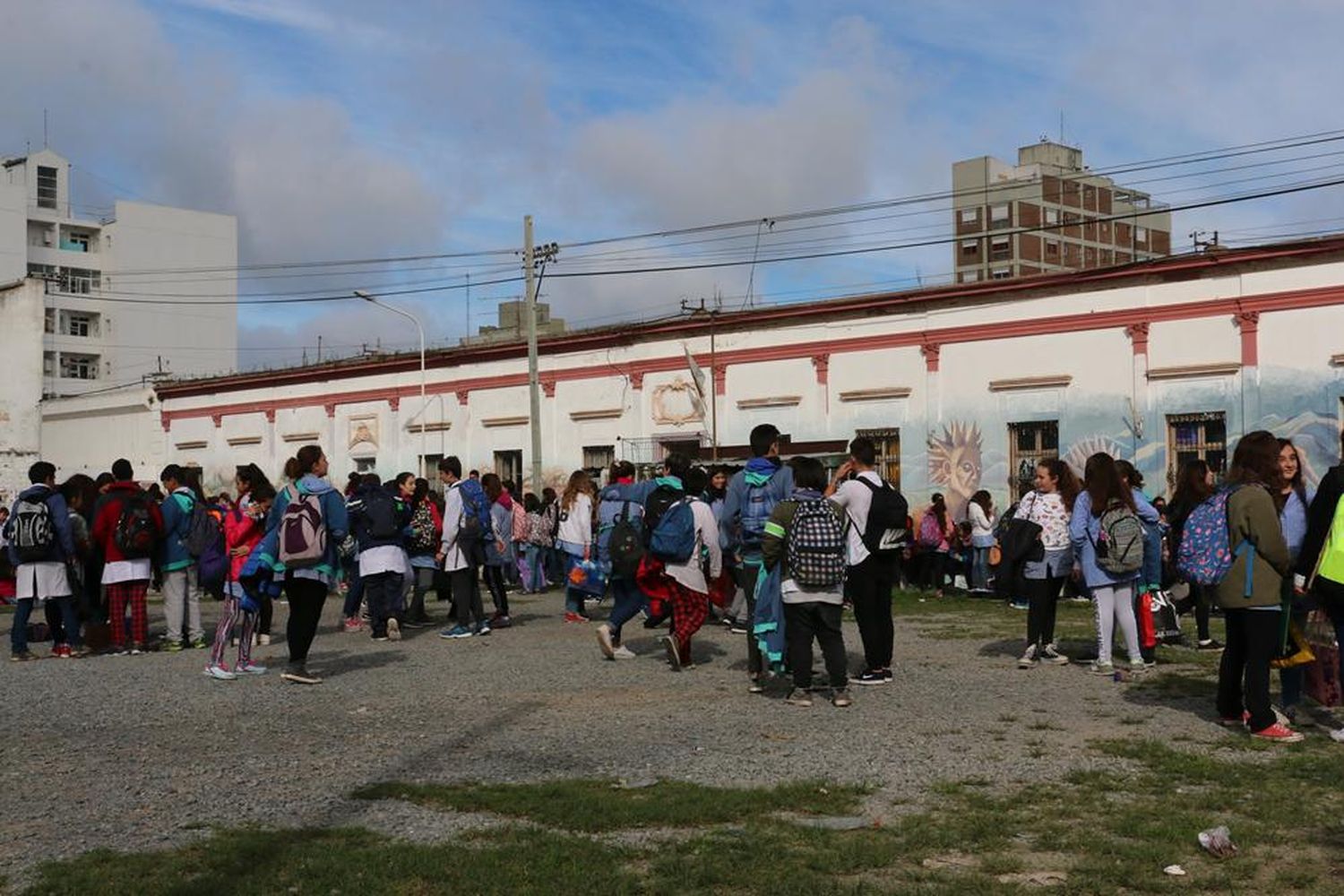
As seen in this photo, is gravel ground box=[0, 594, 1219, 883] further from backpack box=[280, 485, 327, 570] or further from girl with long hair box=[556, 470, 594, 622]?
girl with long hair box=[556, 470, 594, 622]

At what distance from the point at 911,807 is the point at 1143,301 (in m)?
21.3

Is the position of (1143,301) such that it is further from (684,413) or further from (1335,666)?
(1335,666)

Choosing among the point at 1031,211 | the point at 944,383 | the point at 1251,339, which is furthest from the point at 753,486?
the point at 1031,211

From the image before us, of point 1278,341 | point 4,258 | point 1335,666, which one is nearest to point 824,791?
point 1335,666

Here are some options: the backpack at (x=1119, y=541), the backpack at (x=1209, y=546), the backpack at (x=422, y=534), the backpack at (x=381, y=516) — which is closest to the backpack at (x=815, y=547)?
the backpack at (x=1209, y=546)

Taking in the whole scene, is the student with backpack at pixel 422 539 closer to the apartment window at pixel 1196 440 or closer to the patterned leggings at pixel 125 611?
the patterned leggings at pixel 125 611

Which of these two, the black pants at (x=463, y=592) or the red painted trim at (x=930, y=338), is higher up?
the red painted trim at (x=930, y=338)

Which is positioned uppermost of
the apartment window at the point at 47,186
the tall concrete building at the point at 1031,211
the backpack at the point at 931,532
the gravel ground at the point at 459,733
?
the apartment window at the point at 47,186

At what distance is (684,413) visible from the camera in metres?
33.1

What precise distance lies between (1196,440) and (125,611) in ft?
62.9

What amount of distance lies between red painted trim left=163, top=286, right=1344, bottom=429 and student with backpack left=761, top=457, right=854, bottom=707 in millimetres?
17463

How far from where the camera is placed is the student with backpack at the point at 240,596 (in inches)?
459

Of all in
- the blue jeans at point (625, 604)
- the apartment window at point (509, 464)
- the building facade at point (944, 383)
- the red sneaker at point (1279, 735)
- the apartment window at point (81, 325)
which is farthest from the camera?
the apartment window at point (81, 325)

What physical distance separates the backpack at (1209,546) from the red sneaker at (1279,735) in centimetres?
93
